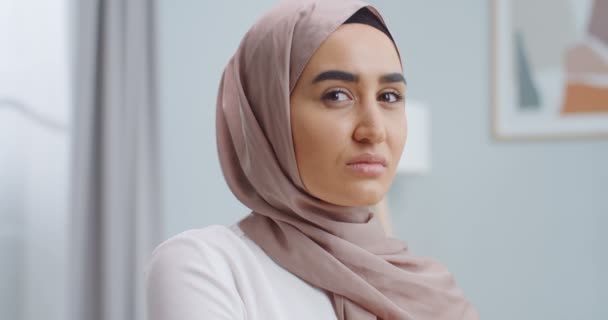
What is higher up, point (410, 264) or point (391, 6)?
point (391, 6)

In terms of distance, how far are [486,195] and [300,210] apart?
86.6 inches

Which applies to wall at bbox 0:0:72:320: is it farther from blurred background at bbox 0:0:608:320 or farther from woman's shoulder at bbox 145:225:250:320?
woman's shoulder at bbox 145:225:250:320

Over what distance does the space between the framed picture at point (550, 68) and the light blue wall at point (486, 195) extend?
60mm

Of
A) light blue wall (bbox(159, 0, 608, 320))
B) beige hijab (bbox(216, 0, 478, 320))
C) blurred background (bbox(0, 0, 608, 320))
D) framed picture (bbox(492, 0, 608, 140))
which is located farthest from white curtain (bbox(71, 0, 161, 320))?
framed picture (bbox(492, 0, 608, 140))

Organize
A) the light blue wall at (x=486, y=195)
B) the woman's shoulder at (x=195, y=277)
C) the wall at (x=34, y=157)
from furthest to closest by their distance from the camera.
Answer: the light blue wall at (x=486, y=195) < the wall at (x=34, y=157) < the woman's shoulder at (x=195, y=277)

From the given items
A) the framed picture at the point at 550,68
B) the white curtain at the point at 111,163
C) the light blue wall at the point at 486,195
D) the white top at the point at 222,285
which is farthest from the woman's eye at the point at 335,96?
the framed picture at the point at 550,68

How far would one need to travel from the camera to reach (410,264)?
1105mm

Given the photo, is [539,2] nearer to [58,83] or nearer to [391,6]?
[391,6]

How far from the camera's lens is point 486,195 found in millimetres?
3082

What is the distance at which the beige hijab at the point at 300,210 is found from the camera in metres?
1.00

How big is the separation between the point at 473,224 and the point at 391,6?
1011mm

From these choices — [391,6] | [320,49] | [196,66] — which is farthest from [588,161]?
[320,49]

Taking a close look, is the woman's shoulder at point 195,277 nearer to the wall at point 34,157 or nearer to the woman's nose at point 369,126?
the woman's nose at point 369,126

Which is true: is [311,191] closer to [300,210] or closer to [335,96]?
[300,210]
